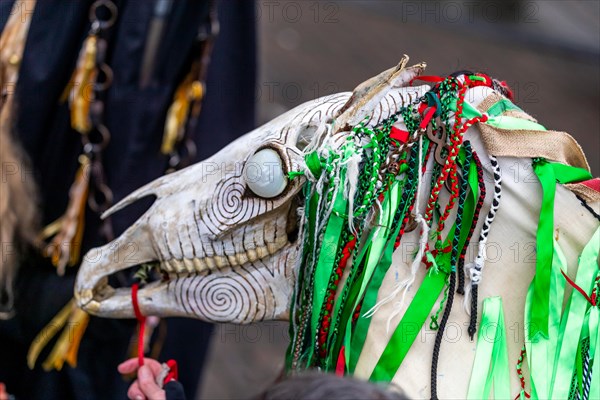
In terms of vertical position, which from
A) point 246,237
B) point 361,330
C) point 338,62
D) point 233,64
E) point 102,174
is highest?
point 338,62

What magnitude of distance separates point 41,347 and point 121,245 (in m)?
0.58

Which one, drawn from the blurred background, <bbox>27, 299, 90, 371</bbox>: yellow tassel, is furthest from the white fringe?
the blurred background

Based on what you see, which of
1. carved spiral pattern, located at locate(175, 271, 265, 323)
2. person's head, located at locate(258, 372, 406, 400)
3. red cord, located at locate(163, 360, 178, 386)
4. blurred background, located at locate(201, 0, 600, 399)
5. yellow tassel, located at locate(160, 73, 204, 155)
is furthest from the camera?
blurred background, located at locate(201, 0, 600, 399)

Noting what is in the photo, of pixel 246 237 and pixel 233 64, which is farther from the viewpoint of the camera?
pixel 233 64

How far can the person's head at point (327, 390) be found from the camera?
2.52 ft

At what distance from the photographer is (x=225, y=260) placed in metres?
1.10

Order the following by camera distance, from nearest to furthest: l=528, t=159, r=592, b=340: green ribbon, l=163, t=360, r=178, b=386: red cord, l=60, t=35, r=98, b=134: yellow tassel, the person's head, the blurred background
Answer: the person's head
l=528, t=159, r=592, b=340: green ribbon
l=163, t=360, r=178, b=386: red cord
l=60, t=35, r=98, b=134: yellow tassel
the blurred background

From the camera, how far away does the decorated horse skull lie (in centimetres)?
101

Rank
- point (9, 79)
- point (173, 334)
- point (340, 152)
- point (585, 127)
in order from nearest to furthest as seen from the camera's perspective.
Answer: point (340, 152), point (9, 79), point (173, 334), point (585, 127)

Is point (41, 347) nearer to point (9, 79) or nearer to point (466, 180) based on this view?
point (9, 79)

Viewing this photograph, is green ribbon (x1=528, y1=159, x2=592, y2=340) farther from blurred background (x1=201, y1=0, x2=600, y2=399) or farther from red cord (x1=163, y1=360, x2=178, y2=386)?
blurred background (x1=201, y1=0, x2=600, y2=399)

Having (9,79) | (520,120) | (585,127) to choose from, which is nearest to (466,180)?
(520,120)

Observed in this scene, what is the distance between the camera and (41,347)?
64.1 inches

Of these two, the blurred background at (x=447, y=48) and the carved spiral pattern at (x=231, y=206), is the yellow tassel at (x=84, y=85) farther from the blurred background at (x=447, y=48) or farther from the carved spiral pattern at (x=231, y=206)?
the blurred background at (x=447, y=48)
